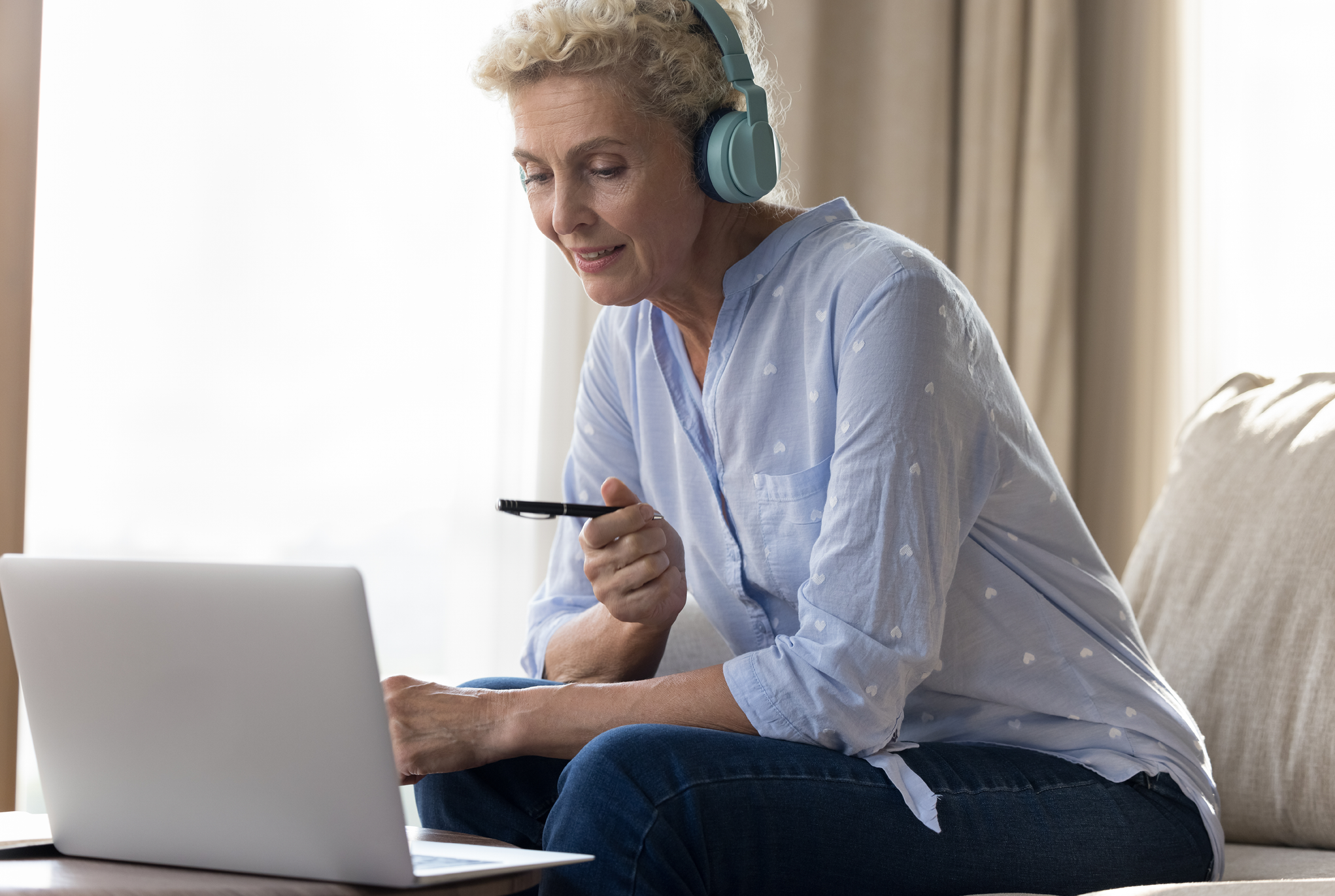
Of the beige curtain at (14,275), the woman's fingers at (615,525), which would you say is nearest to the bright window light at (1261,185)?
the woman's fingers at (615,525)

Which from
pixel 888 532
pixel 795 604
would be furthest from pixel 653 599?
pixel 888 532

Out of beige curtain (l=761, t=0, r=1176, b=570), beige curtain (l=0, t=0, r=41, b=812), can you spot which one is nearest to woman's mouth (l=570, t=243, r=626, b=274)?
beige curtain (l=0, t=0, r=41, b=812)

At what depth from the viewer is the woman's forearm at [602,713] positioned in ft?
3.15

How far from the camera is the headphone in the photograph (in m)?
1.11

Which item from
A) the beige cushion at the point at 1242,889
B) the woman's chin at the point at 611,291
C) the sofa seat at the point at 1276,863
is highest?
the woman's chin at the point at 611,291

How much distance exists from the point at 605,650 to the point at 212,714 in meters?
0.58

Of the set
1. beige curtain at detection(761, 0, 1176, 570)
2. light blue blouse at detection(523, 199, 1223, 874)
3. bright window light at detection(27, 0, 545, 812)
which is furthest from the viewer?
beige curtain at detection(761, 0, 1176, 570)

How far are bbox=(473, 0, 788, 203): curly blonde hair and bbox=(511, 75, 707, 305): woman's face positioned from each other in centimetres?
1

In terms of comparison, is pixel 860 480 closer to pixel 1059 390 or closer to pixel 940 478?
pixel 940 478

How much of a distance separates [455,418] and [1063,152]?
1234 millimetres

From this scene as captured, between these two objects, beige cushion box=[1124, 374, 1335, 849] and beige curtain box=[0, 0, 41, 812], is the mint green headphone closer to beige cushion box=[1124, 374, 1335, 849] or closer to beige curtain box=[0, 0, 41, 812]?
beige cushion box=[1124, 374, 1335, 849]

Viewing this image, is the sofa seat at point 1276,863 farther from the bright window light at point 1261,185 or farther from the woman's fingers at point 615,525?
the bright window light at point 1261,185

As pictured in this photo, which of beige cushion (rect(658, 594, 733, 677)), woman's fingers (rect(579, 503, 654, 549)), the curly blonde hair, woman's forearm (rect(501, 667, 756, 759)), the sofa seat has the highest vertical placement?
the curly blonde hair

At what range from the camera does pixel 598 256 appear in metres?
1.16
